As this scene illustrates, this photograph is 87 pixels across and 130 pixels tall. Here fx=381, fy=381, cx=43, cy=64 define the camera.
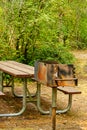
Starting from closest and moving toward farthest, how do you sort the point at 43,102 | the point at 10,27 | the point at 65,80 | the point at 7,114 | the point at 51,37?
the point at 65,80 → the point at 7,114 → the point at 43,102 → the point at 10,27 → the point at 51,37

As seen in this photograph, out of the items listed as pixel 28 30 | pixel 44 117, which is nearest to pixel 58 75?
pixel 44 117

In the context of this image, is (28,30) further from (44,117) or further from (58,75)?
(58,75)

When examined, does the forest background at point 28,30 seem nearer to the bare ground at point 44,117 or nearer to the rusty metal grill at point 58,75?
the bare ground at point 44,117

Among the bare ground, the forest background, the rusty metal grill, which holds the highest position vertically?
the forest background

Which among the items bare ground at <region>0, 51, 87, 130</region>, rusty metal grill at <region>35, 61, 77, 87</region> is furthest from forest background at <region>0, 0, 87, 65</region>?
rusty metal grill at <region>35, 61, 77, 87</region>

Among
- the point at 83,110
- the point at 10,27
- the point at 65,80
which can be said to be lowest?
the point at 83,110

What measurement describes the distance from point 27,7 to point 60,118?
5205mm

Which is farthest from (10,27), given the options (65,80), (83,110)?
(65,80)

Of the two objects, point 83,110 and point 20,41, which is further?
point 20,41

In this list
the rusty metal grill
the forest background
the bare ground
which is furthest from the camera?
the forest background

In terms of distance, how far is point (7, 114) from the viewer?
7066mm

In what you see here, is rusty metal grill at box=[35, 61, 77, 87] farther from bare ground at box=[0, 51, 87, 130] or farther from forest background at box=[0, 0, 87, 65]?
forest background at box=[0, 0, 87, 65]

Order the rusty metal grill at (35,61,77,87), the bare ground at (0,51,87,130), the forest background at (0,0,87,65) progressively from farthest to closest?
the forest background at (0,0,87,65) → the bare ground at (0,51,87,130) → the rusty metal grill at (35,61,77,87)

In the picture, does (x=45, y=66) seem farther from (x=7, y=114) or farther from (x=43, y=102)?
(x=43, y=102)
